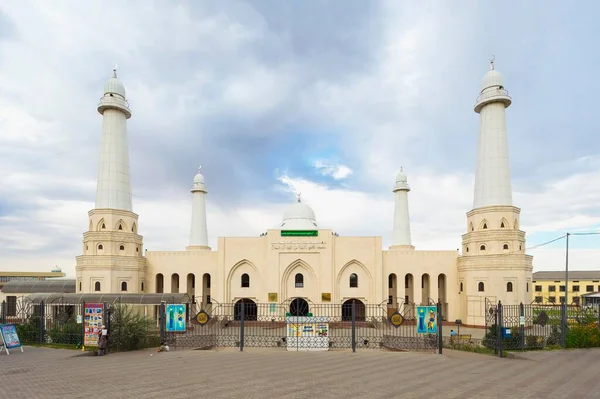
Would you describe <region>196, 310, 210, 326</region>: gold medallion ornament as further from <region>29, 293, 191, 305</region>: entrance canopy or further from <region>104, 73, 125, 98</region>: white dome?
<region>104, 73, 125, 98</region>: white dome

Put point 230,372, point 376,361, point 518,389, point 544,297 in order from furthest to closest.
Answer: point 544,297 < point 376,361 < point 230,372 < point 518,389

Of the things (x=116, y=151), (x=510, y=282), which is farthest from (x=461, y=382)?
(x=116, y=151)

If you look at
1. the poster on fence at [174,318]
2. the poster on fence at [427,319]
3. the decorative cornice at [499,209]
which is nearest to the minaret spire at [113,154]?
the poster on fence at [174,318]

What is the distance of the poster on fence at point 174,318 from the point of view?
639 inches

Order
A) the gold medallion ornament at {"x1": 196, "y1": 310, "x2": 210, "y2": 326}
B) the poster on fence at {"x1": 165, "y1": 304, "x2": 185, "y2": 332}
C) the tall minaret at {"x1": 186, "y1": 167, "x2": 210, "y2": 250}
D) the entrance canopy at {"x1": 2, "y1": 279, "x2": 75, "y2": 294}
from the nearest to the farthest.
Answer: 1. the poster on fence at {"x1": 165, "y1": 304, "x2": 185, "y2": 332}
2. the gold medallion ornament at {"x1": 196, "y1": 310, "x2": 210, "y2": 326}
3. the entrance canopy at {"x1": 2, "y1": 279, "x2": 75, "y2": 294}
4. the tall minaret at {"x1": 186, "y1": 167, "x2": 210, "y2": 250}

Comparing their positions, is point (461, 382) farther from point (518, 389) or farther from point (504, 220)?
point (504, 220)

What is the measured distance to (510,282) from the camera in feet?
96.4

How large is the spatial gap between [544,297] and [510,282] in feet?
141

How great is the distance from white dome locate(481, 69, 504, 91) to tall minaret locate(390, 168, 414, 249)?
45.5 ft

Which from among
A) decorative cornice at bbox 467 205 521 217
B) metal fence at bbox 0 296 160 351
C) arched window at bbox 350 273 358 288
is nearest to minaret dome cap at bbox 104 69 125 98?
metal fence at bbox 0 296 160 351

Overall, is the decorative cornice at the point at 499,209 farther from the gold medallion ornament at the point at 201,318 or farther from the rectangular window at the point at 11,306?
the rectangular window at the point at 11,306

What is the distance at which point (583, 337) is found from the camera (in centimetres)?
1694

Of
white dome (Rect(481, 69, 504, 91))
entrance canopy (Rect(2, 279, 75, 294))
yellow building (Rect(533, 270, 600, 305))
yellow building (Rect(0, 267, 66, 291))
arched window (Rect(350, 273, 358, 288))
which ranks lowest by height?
yellow building (Rect(533, 270, 600, 305))

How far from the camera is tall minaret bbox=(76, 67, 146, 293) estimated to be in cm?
3033
